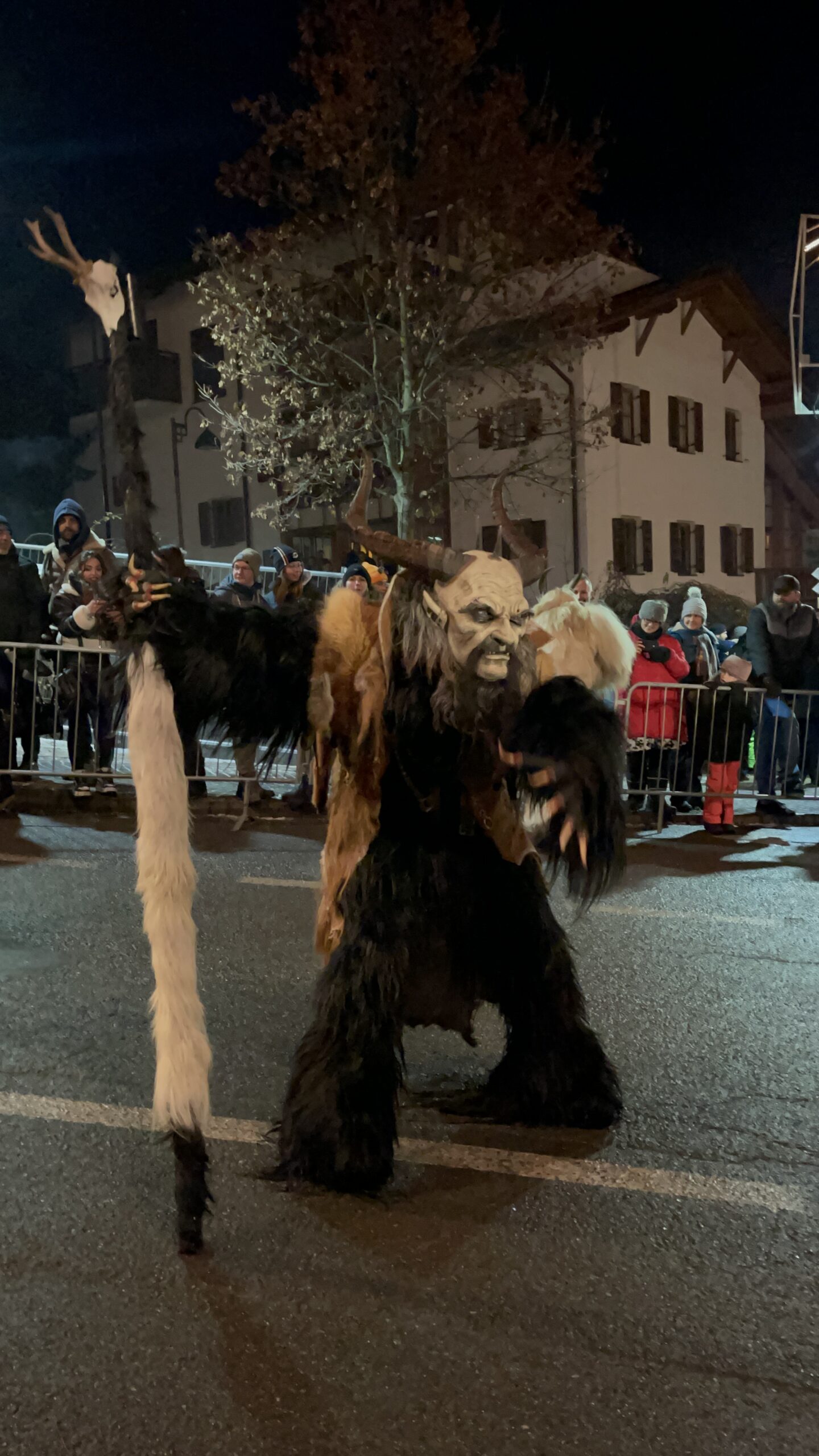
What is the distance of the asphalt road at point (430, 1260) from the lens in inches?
89.0

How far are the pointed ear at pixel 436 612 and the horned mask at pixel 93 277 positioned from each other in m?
1.07

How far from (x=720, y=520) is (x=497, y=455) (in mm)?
7009

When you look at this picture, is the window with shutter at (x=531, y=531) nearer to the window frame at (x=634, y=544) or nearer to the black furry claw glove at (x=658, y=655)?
the window frame at (x=634, y=544)

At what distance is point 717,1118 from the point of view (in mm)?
3619

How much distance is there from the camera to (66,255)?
2.82 m

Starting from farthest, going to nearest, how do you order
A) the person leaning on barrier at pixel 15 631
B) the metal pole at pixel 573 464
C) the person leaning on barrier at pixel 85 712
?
the metal pole at pixel 573 464
the person leaning on barrier at pixel 15 631
the person leaning on barrier at pixel 85 712

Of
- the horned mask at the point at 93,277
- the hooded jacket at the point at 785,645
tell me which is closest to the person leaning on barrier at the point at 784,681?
the hooded jacket at the point at 785,645

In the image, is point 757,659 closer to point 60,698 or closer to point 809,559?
point 60,698

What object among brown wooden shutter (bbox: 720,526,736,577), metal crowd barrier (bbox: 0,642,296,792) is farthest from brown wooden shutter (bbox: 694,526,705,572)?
metal crowd barrier (bbox: 0,642,296,792)

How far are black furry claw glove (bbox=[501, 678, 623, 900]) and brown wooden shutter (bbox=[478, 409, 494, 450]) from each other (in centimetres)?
1605

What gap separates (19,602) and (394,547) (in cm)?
642

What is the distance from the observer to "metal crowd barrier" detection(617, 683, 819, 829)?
857 cm

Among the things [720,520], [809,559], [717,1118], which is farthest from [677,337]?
[717,1118]

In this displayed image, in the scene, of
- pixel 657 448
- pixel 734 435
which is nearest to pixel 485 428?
pixel 657 448
